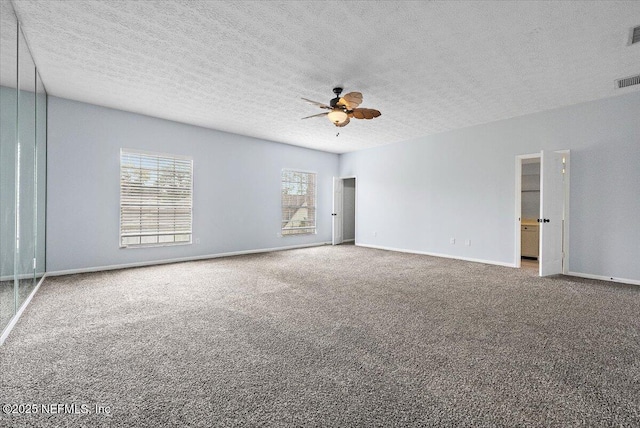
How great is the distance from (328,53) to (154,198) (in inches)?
167

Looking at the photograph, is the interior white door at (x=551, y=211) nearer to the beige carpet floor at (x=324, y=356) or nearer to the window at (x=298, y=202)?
the beige carpet floor at (x=324, y=356)

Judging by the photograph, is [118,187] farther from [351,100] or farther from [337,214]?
[337,214]

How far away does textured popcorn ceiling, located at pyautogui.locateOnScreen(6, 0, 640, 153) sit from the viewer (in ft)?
8.66

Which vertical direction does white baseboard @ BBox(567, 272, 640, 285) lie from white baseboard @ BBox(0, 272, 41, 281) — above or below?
below

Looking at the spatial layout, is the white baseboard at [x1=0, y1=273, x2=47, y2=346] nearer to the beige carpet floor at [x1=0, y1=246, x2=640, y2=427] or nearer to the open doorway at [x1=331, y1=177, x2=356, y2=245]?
the beige carpet floor at [x1=0, y1=246, x2=640, y2=427]

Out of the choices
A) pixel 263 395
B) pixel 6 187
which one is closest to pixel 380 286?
pixel 263 395

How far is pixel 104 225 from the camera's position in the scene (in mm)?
5164

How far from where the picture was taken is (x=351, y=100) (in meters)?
3.80

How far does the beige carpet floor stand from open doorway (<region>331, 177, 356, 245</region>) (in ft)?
15.7

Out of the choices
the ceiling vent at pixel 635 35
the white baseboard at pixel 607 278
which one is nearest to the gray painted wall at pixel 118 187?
the white baseboard at pixel 607 278

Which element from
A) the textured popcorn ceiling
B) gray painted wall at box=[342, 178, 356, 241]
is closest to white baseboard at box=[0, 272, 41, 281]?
the textured popcorn ceiling

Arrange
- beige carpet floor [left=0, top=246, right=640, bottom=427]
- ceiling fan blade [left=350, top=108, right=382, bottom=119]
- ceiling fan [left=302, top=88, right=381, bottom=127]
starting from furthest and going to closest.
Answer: ceiling fan blade [left=350, top=108, right=382, bottom=119]
ceiling fan [left=302, top=88, right=381, bottom=127]
beige carpet floor [left=0, top=246, right=640, bottom=427]

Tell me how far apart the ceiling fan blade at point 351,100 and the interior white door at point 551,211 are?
10.6ft

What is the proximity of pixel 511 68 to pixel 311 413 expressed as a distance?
164 inches
